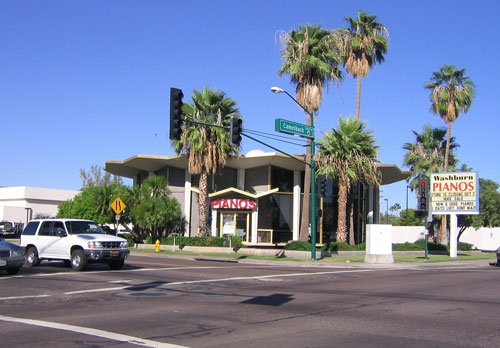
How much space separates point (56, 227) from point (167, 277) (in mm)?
5405

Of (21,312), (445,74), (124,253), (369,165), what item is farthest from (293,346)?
(445,74)

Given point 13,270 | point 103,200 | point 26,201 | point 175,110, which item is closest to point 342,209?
point 103,200

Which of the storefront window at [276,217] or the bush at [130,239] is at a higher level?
the storefront window at [276,217]

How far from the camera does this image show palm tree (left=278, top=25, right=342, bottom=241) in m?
34.4

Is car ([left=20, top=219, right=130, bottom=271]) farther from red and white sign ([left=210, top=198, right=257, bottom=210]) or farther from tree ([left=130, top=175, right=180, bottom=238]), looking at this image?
red and white sign ([left=210, top=198, right=257, bottom=210])

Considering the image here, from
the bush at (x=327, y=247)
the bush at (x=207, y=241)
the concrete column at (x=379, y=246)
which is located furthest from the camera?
the bush at (x=207, y=241)

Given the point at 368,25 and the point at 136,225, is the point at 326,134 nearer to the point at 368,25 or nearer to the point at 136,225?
the point at 368,25

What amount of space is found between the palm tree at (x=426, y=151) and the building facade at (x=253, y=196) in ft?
7.73

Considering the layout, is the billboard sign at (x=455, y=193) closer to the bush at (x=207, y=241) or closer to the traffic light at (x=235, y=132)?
the bush at (x=207, y=241)

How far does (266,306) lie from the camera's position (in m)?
11.3

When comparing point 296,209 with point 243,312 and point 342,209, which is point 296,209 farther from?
point 243,312

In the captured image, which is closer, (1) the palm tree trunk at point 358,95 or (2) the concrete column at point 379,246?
(2) the concrete column at point 379,246

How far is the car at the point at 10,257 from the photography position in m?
16.8

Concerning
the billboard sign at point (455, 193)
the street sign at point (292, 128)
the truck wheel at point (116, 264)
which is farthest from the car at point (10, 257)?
the billboard sign at point (455, 193)
